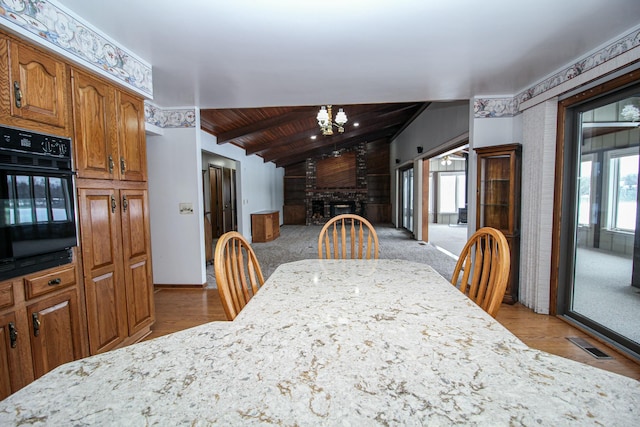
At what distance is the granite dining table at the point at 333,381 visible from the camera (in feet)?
1.60

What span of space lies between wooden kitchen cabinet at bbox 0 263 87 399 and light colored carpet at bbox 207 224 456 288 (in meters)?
2.16

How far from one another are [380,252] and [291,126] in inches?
123

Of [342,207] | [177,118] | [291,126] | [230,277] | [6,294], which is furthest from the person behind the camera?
[342,207]

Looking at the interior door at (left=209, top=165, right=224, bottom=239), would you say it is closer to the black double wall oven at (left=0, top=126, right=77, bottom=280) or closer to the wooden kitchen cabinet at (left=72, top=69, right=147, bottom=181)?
the wooden kitchen cabinet at (left=72, top=69, right=147, bottom=181)

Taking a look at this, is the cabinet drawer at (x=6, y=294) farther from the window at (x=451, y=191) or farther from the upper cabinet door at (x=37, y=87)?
the window at (x=451, y=191)

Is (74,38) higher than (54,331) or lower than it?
higher

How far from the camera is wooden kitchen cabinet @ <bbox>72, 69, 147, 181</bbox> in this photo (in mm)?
1818

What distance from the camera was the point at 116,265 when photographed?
2.10 metres

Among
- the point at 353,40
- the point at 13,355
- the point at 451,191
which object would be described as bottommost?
the point at 13,355

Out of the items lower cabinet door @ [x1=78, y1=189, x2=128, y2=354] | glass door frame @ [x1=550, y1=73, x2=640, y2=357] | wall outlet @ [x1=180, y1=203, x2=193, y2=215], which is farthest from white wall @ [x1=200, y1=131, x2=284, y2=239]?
→ glass door frame @ [x1=550, y1=73, x2=640, y2=357]

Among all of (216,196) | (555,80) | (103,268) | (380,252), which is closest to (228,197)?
(216,196)

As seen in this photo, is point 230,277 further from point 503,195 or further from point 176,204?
point 503,195

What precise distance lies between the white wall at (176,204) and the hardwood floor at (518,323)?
0.92ft

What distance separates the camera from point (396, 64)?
243cm
